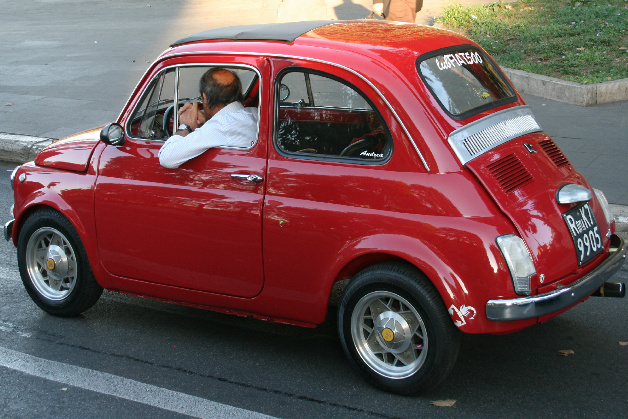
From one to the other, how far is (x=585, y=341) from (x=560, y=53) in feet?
26.3

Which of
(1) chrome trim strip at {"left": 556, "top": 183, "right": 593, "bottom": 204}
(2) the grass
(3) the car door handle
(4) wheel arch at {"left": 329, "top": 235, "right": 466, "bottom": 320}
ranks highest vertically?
(1) chrome trim strip at {"left": 556, "top": 183, "right": 593, "bottom": 204}

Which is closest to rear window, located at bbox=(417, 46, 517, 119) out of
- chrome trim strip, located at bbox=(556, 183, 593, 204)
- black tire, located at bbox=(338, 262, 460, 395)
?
chrome trim strip, located at bbox=(556, 183, 593, 204)

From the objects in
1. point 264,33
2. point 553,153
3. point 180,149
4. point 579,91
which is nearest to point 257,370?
point 180,149

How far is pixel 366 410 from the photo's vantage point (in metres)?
4.02

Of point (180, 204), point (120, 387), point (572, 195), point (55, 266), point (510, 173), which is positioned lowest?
point (120, 387)

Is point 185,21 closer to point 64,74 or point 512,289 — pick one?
point 64,74

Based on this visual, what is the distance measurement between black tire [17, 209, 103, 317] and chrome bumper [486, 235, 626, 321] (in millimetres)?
2708

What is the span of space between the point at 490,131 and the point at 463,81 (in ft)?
1.18

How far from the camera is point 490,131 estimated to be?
13.8ft

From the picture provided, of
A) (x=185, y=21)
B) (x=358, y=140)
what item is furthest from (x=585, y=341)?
(x=185, y=21)

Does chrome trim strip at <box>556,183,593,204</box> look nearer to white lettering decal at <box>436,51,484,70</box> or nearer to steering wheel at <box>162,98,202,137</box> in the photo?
white lettering decal at <box>436,51,484,70</box>

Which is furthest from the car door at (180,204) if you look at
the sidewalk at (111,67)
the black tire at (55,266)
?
the sidewalk at (111,67)

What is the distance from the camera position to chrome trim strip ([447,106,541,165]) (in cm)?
394

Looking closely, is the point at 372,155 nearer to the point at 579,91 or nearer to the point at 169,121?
the point at 169,121
